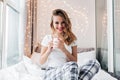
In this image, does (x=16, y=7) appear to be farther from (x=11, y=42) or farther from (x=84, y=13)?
(x=84, y=13)

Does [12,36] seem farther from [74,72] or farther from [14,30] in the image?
[74,72]

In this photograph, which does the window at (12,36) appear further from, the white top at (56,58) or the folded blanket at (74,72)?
the folded blanket at (74,72)

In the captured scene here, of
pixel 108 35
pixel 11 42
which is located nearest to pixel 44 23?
pixel 11 42

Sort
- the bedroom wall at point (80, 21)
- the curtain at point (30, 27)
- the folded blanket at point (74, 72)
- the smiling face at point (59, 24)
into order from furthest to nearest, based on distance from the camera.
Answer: the bedroom wall at point (80, 21)
the curtain at point (30, 27)
the smiling face at point (59, 24)
the folded blanket at point (74, 72)

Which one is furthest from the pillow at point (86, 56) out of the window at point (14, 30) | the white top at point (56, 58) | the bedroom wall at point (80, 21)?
the white top at point (56, 58)

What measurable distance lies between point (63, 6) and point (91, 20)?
515 mm

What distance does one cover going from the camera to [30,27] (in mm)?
3502

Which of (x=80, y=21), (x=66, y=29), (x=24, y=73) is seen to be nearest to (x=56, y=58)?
(x=66, y=29)

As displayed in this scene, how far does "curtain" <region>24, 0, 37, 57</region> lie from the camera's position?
347 cm

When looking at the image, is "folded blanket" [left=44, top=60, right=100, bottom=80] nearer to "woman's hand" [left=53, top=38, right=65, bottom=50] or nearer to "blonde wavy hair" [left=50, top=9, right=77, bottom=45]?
"woman's hand" [left=53, top=38, right=65, bottom=50]

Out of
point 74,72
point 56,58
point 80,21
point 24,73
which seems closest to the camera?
point 74,72

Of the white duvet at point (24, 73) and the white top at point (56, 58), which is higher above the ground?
the white top at point (56, 58)

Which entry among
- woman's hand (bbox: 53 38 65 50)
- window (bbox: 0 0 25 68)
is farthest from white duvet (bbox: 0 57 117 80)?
window (bbox: 0 0 25 68)

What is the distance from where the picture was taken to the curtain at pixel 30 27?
3467mm
